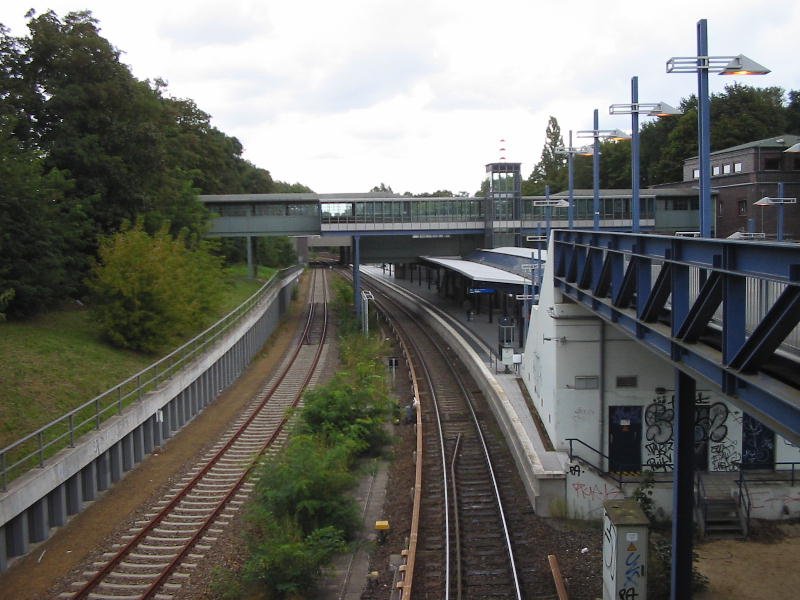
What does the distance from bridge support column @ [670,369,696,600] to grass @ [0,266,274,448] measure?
1258 cm

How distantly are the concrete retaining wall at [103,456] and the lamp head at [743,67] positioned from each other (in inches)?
533

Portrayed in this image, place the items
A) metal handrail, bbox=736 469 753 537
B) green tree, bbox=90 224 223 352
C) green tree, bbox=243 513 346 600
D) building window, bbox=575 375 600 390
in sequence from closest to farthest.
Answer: green tree, bbox=243 513 346 600
metal handrail, bbox=736 469 753 537
building window, bbox=575 375 600 390
green tree, bbox=90 224 223 352

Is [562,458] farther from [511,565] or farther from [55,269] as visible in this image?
[55,269]

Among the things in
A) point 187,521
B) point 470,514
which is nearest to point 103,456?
point 187,521

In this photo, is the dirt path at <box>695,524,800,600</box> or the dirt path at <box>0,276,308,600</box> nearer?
the dirt path at <box>695,524,800,600</box>

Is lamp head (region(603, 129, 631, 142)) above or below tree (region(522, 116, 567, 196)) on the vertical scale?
below

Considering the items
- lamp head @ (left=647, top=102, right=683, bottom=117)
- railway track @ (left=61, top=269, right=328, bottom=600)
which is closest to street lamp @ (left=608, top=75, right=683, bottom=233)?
lamp head @ (left=647, top=102, right=683, bottom=117)

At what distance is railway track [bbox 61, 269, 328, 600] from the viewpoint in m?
12.2

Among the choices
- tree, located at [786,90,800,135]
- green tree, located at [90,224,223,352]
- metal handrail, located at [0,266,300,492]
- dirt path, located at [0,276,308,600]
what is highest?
tree, located at [786,90,800,135]

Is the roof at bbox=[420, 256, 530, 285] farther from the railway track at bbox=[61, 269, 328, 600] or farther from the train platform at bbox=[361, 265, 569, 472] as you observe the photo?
the railway track at bbox=[61, 269, 328, 600]

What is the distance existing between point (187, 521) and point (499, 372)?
44.9ft

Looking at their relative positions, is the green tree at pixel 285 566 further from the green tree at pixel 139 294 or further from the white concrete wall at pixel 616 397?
the green tree at pixel 139 294

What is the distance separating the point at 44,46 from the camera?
1106 inches

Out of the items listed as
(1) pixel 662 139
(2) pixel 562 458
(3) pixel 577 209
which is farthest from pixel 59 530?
(1) pixel 662 139
